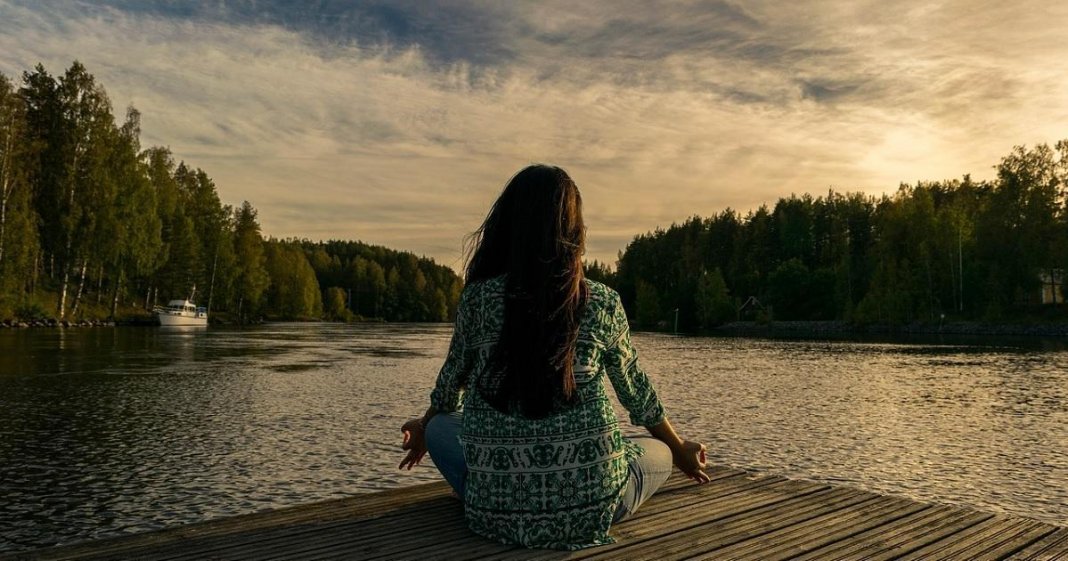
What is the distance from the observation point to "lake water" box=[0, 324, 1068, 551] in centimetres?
931

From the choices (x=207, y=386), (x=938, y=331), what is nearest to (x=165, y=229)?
(x=207, y=386)

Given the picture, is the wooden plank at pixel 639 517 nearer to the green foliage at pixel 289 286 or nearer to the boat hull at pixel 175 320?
the boat hull at pixel 175 320

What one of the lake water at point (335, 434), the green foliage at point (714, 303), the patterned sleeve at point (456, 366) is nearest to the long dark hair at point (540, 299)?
the patterned sleeve at point (456, 366)

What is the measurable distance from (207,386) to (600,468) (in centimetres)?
2039

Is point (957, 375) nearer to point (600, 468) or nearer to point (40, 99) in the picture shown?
point (600, 468)

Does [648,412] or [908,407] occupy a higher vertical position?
[648,412]

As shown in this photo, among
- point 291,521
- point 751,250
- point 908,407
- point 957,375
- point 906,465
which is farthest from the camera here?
point 751,250

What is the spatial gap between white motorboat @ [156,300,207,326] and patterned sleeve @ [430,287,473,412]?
70.9 m

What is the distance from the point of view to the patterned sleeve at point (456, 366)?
430 centimetres

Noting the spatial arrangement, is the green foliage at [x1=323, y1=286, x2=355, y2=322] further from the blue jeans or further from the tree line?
the blue jeans

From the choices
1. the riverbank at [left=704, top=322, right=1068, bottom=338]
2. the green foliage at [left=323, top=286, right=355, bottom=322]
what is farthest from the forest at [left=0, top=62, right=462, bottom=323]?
the green foliage at [left=323, top=286, right=355, bottom=322]

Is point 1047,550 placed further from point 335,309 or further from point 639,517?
point 335,309

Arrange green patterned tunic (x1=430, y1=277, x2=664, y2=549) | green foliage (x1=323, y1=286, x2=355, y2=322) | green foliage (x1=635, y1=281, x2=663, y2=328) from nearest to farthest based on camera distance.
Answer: green patterned tunic (x1=430, y1=277, x2=664, y2=549)
green foliage (x1=635, y1=281, x2=663, y2=328)
green foliage (x1=323, y1=286, x2=355, y2=322)

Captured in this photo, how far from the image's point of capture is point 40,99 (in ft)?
197
